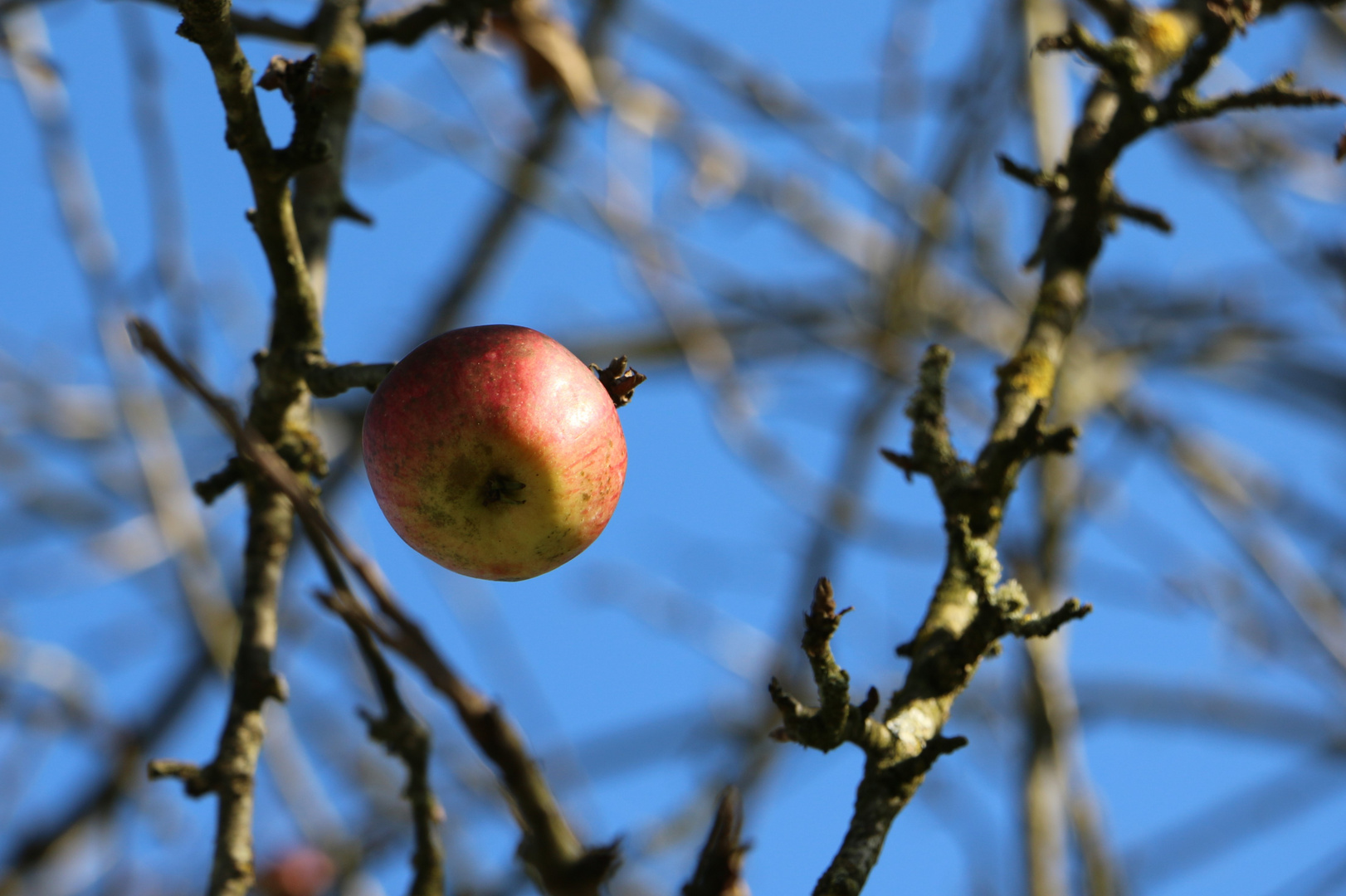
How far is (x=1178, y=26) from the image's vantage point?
2.05m

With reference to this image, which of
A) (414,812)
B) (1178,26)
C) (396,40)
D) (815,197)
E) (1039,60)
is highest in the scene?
(815,197)

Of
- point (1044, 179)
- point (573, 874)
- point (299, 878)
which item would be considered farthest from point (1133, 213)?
point (299, 878)

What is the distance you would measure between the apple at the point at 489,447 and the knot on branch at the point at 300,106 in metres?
0.25

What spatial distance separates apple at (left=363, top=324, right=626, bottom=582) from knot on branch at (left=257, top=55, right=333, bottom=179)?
0.81ft

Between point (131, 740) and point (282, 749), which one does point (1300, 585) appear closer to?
point (282, 749)

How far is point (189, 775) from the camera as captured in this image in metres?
1.61

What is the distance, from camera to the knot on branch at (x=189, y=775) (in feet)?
5.18

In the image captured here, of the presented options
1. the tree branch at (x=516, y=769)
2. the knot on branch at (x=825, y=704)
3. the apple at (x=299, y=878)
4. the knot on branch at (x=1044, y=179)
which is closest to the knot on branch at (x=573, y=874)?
the tree branch at (x=516, y=769)

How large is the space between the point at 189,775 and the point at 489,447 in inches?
24.5

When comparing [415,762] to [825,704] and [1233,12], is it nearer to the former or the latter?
[825,704]

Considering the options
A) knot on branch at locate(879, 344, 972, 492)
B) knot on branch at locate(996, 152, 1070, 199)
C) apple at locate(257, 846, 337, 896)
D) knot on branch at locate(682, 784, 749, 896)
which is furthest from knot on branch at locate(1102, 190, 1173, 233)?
apple at locate(257, 846, 337, 896)

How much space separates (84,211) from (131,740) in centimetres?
135

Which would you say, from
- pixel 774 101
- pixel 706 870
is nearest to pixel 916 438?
pixel 706 870

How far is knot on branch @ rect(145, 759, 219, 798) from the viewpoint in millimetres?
1578
